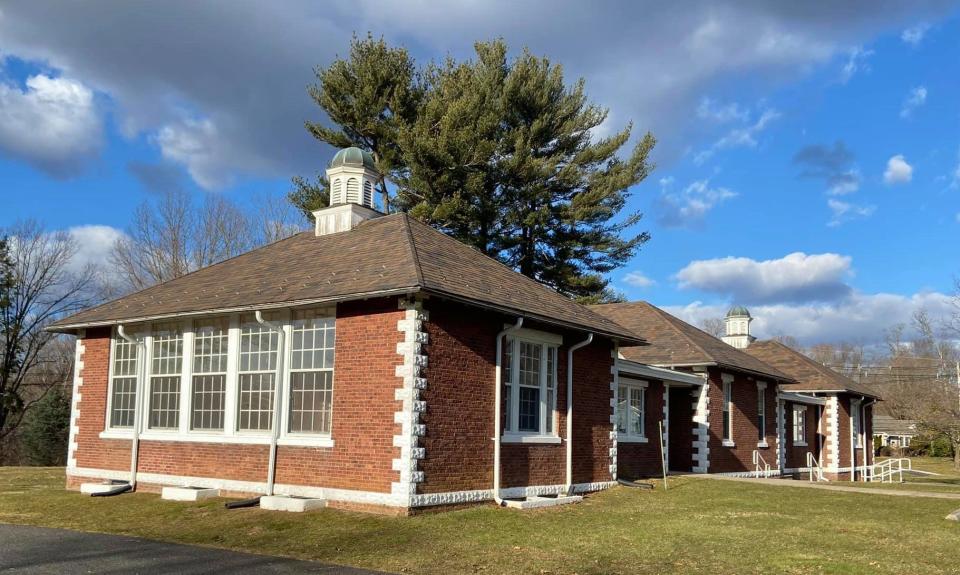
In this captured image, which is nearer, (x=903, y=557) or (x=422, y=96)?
(x=903, y=557)

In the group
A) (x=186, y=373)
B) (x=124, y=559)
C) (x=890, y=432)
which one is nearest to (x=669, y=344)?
(x=186, y=373)

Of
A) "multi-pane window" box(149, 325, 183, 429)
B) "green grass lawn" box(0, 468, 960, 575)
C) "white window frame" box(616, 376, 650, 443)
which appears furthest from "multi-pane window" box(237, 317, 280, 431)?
"white window frame" box(616, 376, 650, 443)

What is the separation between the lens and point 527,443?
16.6m

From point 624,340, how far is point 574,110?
1983 cm

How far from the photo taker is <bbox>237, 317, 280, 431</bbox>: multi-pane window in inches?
642

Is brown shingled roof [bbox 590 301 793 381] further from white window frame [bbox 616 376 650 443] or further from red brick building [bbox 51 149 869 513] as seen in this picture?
red brick building [bbox 51 149 869 513]

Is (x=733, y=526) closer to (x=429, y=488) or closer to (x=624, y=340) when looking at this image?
(x=429, y=488)

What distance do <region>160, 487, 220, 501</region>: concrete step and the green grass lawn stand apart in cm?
24

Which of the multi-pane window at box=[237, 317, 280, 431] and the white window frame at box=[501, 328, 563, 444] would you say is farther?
the white window frame at box=[501, 328, 563, 444]

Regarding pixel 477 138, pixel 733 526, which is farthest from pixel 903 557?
pixel 477 138

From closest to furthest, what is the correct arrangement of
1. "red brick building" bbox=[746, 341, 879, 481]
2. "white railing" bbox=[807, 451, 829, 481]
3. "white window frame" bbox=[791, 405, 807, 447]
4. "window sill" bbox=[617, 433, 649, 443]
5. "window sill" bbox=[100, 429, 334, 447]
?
1. "window sill" bbox=[100, 429, 334, 447]
2. "window sill" bbox=[617, 433, 649, 443]
3. "white railing" bbox=[807, 451, 829, 481]
4. "white window frame" bbox=[791, 405, 807, 447]
5. "red brick building" bbox=[746, 341, 879, 481]

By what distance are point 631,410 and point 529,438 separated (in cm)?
663

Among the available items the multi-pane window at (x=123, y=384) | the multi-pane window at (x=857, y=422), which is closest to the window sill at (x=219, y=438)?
the multi-pane window at (x=123, y=384)

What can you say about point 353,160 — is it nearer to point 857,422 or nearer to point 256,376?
point 256,376
